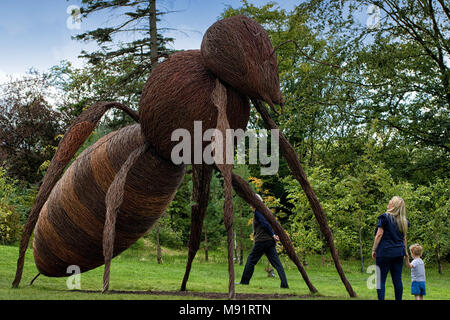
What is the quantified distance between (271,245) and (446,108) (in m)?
12.0

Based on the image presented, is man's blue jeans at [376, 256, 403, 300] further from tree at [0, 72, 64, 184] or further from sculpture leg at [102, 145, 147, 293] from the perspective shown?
tree at [0, 72, 64, 184]

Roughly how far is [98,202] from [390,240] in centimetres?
358

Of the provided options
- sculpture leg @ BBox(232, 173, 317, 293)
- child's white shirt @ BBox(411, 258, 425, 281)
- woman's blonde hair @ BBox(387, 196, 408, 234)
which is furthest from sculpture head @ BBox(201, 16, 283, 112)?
child's white shirt @ BBox(411, 258, 425, 281)

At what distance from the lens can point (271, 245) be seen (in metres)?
8.62

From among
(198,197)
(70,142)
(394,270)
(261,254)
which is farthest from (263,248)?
(70,142)

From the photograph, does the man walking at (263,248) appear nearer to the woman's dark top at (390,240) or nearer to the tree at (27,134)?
the woman's dark top at (390,240)

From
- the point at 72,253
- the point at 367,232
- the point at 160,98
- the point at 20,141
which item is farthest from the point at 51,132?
the point at 160,98

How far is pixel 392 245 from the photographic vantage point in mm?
5734

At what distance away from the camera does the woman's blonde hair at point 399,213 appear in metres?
5.79

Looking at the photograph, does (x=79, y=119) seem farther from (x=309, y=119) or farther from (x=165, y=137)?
(x=309, y=119)

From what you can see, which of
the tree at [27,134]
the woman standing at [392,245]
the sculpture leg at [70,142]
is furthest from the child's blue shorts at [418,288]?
the tree at [27,134]

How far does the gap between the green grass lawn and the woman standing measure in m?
0.64

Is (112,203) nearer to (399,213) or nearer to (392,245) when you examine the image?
(392,245)

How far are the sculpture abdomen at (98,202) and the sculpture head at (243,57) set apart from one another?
4.36 ft
